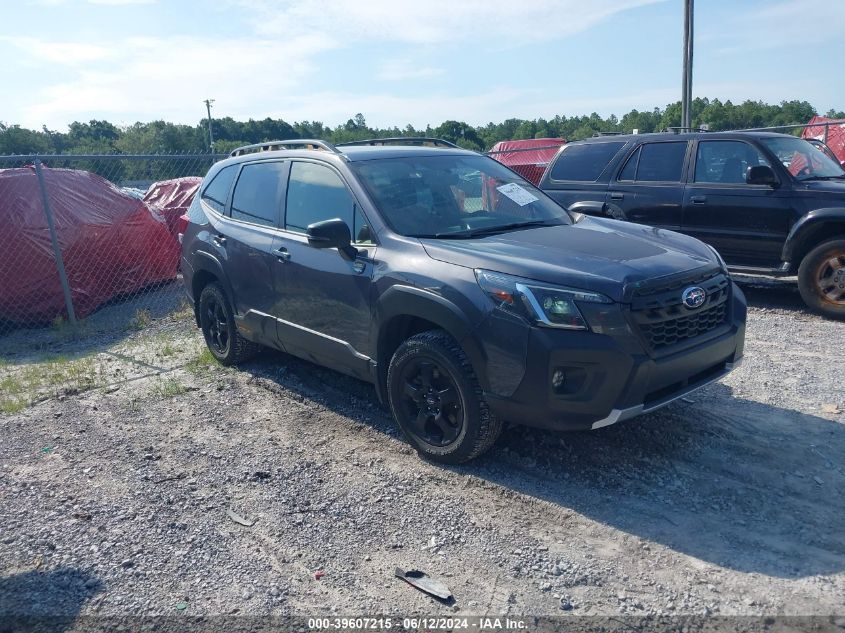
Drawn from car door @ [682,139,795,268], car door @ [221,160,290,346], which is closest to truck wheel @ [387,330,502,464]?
car door @ [221,160,290,346]

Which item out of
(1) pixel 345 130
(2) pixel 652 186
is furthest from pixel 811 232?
(1) pixel 345 130

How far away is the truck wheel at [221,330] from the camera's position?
621cm

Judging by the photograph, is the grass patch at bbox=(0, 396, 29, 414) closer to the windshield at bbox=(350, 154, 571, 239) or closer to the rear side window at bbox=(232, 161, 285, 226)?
the rear side window at bbox=(232, 161, 285, 226)

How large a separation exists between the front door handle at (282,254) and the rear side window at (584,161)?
4.54 m

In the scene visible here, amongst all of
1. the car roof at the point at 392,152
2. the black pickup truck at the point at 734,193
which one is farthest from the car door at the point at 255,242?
the black pickup truck at the point at 734,193

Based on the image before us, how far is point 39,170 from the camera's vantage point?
8086mm

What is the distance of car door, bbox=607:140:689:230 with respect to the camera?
8055 mm

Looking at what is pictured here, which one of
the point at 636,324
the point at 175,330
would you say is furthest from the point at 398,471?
the point at 175,330

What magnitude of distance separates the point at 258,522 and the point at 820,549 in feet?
8.94

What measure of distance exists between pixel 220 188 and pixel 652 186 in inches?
185

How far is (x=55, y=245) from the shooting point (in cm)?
836

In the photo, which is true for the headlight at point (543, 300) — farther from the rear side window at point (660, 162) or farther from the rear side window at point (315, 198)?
the rear side window at point (660, 162)

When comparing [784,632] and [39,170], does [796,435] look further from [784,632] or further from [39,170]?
[39,170]

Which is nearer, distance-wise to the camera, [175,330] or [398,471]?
[398,471]
